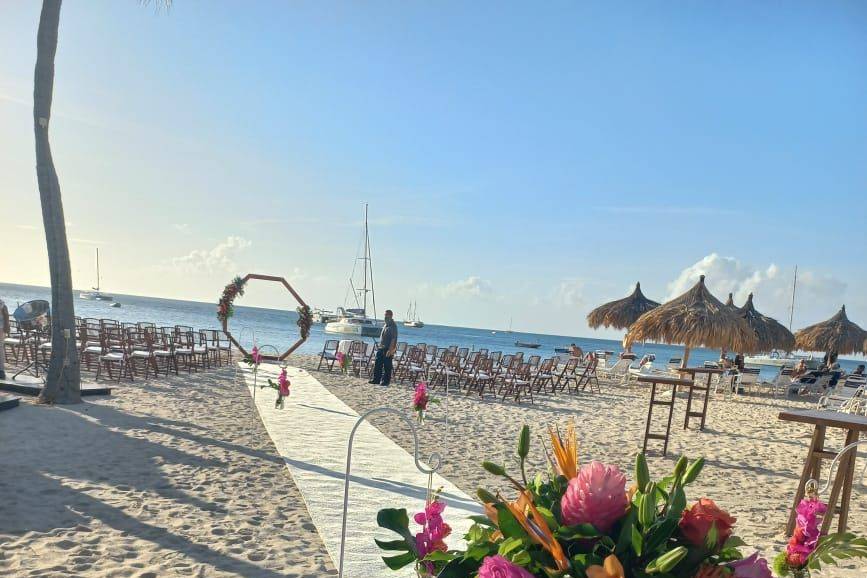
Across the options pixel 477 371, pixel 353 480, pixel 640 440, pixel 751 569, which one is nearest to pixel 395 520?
pixel 751 569

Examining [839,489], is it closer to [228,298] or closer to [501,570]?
[501,570]

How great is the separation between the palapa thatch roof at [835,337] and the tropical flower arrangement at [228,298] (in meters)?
21.6

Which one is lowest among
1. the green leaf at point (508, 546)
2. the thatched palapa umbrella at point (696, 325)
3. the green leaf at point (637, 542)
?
the green leaf at point (508, 546)

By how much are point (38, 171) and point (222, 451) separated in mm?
5208

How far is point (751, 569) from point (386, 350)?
13.3m

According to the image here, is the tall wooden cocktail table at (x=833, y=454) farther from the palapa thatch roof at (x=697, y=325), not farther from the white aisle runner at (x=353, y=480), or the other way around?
the palapa thatch roof at (x=697, y=325)

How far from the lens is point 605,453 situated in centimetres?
853

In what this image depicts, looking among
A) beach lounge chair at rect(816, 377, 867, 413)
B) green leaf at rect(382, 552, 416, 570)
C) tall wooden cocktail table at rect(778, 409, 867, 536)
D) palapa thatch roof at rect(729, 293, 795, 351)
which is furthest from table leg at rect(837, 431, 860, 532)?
palapa thatch roof at rect(729, 293, 795, 351)

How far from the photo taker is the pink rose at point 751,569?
2.74 ft

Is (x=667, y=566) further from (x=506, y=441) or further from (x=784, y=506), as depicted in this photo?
(x=506, y=441)

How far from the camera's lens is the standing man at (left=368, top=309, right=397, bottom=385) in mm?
13430

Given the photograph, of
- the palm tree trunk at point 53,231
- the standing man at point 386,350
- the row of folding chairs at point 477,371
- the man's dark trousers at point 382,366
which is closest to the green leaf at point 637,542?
the palm tree trunk at point 53,231

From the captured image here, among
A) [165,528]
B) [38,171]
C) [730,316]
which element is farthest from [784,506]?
[730,316]

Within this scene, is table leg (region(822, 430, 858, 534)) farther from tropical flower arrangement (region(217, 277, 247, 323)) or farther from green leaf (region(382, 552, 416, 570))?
tropical flower arrangement (region(217, 277, 247, 323))
